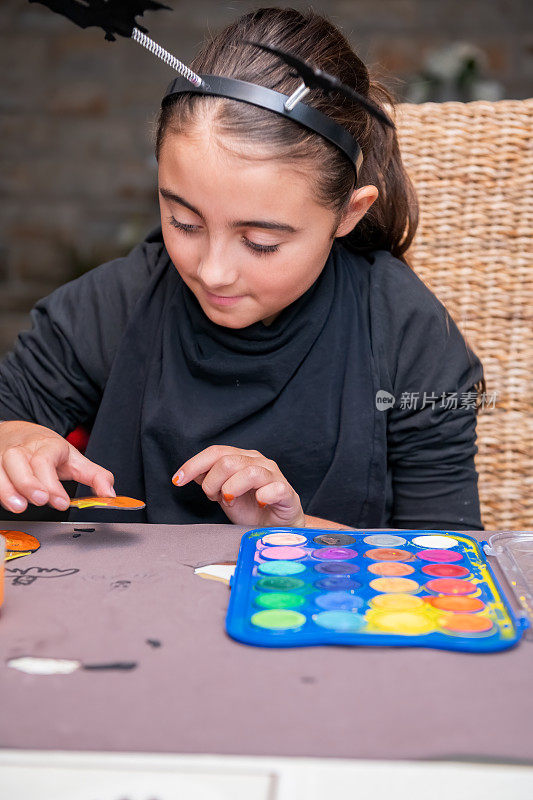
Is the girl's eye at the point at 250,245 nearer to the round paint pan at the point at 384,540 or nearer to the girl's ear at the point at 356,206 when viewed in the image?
the girl's ear at the point at 356,206

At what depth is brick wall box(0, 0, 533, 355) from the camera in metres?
2.40

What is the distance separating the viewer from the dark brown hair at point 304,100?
689 millimetres

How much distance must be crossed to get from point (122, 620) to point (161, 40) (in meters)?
2.38

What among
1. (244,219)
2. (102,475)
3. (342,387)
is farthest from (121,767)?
(342,387)

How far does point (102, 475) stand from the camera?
25.3 inches

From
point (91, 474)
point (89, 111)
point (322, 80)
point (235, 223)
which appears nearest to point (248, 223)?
point (235, 223)

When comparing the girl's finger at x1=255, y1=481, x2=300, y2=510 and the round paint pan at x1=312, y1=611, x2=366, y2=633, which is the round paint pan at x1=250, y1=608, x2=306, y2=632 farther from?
the girl's finger at x1=255, y1=481, x2=300, y2=510

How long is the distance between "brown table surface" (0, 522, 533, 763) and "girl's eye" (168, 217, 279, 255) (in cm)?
32

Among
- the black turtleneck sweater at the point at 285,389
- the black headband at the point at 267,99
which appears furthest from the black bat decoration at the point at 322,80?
the black turtleneck sweater at the point at 285,389

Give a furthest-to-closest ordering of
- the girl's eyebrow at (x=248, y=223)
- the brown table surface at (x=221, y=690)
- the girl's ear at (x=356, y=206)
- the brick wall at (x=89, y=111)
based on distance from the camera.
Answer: the brick wall at (x=89, y=111)
the girl's ear at (x=356, y=206)
the girl's eyebrow at (x=248, y=223)
the brown table surface at (x=221, y=690)

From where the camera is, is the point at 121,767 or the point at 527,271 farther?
the point at 527,271

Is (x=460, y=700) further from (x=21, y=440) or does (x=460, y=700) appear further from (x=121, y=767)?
(x=21, y=440)

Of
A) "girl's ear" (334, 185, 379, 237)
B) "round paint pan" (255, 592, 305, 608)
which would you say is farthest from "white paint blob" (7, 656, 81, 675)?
"girl's ear" (334, 185, 379, 237)

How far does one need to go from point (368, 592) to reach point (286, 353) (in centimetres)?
43
